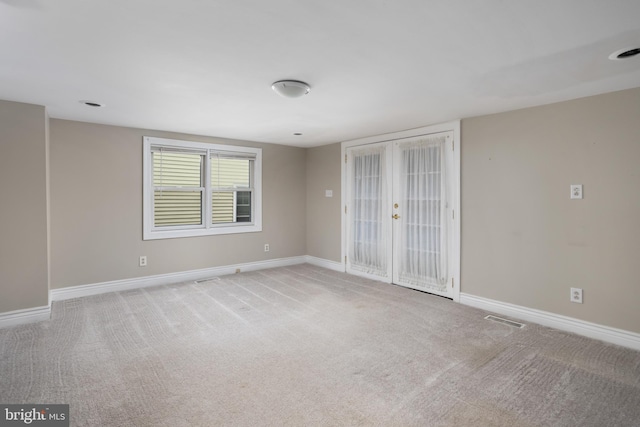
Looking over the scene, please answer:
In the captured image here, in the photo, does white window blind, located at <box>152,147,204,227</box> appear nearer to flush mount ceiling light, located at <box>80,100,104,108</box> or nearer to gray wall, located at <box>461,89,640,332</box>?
flush mount ceiling light, located at <box>80,100,104,108</box>

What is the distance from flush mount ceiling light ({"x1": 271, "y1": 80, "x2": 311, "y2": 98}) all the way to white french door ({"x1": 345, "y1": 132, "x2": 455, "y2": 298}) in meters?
2.22

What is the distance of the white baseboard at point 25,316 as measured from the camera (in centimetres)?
321

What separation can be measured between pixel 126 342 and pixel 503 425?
2.97 meters

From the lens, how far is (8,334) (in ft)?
9.95

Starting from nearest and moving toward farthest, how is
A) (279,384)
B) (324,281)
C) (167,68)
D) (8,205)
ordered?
(279,384), (167,68), (8,205), (324,281)

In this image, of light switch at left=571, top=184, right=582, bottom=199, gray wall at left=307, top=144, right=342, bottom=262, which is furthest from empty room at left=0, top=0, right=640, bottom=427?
gray wall at left=307, top=144, right=342, bottom=262

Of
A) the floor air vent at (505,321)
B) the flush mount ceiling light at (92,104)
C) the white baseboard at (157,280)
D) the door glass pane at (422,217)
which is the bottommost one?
the floor air vent at (505,321)

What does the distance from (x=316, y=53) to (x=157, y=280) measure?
404 cm

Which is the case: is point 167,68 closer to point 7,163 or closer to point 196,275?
point 7,163

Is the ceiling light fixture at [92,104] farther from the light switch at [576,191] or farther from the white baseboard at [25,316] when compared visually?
the light switch at [576,191]

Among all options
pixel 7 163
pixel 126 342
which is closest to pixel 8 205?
pixel 7 163

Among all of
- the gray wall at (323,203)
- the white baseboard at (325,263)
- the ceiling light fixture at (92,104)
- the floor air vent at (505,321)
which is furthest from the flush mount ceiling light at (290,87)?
the white baseboard at (325,263)

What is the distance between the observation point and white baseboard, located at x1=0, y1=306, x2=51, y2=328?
3.21m

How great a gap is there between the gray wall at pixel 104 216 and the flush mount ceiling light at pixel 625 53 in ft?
15.5
